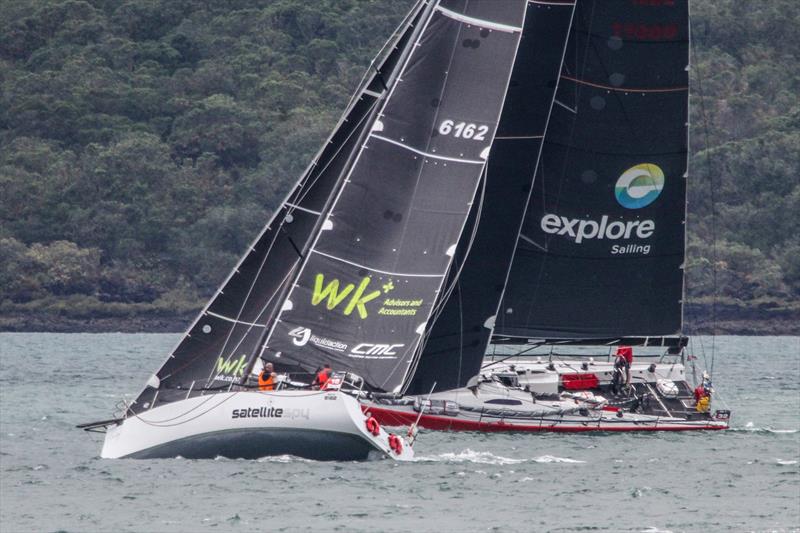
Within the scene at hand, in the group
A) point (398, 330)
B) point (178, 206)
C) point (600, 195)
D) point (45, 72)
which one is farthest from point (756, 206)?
point (398, 330)

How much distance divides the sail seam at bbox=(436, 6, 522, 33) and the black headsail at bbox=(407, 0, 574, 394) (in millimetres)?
3579

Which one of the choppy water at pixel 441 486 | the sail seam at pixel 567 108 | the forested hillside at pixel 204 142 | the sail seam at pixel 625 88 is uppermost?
the forested hillside at pixel 204 142

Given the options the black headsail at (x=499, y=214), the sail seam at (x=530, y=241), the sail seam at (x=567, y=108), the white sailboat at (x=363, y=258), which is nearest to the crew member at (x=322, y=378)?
the white sailboat at (x=363, y=258)

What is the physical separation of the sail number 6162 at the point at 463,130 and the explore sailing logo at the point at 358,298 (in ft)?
8.94

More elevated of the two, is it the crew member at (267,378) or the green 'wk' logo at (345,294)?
the green 'wk' logo at (345,294)

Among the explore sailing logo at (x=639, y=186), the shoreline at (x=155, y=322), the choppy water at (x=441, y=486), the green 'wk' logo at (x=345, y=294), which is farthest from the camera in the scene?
the shoreline at (x=155, y=322)

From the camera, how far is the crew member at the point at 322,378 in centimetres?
2702

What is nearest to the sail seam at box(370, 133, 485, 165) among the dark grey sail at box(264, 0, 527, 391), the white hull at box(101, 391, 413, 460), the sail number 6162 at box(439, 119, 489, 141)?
the dark grey sail at box(264, 0, 527, 391)

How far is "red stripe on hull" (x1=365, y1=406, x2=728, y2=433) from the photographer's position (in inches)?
1256

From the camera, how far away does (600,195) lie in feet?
118

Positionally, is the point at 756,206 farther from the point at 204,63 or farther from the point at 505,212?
the point at 505,212

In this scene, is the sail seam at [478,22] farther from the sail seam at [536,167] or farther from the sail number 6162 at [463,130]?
the sail seam at [536,167]

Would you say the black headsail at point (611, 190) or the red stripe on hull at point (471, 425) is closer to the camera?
the red stripe on hull at point (471, 425)

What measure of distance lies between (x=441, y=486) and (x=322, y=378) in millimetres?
2451
